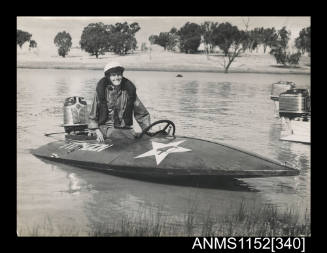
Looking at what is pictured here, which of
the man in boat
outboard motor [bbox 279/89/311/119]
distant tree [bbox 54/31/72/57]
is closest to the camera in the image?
the man in boat

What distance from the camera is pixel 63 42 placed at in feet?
40.5

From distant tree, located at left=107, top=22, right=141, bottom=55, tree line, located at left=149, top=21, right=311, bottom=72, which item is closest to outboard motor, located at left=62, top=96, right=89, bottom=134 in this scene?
distant tree, located at left=107, top=22, right=141, bottom=55

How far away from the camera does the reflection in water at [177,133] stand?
313 inches

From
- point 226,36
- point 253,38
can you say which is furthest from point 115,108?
point 226,36

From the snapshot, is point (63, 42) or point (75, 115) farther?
point (63, 42)

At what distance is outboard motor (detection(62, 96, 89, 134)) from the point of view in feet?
36.4

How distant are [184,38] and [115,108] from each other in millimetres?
5274

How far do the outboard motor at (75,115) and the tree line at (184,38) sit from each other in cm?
142

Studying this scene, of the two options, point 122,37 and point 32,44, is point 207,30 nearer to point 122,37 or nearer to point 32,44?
point 122,37

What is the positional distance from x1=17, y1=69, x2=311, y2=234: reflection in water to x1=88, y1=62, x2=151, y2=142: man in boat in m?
0.86

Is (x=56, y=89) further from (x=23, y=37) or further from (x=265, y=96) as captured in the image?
(x=23, y=37)

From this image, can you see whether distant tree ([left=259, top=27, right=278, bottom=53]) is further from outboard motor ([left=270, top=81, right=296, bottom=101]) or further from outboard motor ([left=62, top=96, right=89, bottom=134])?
outboard motor ([left=62, top=96, right=89, bottom=134])
